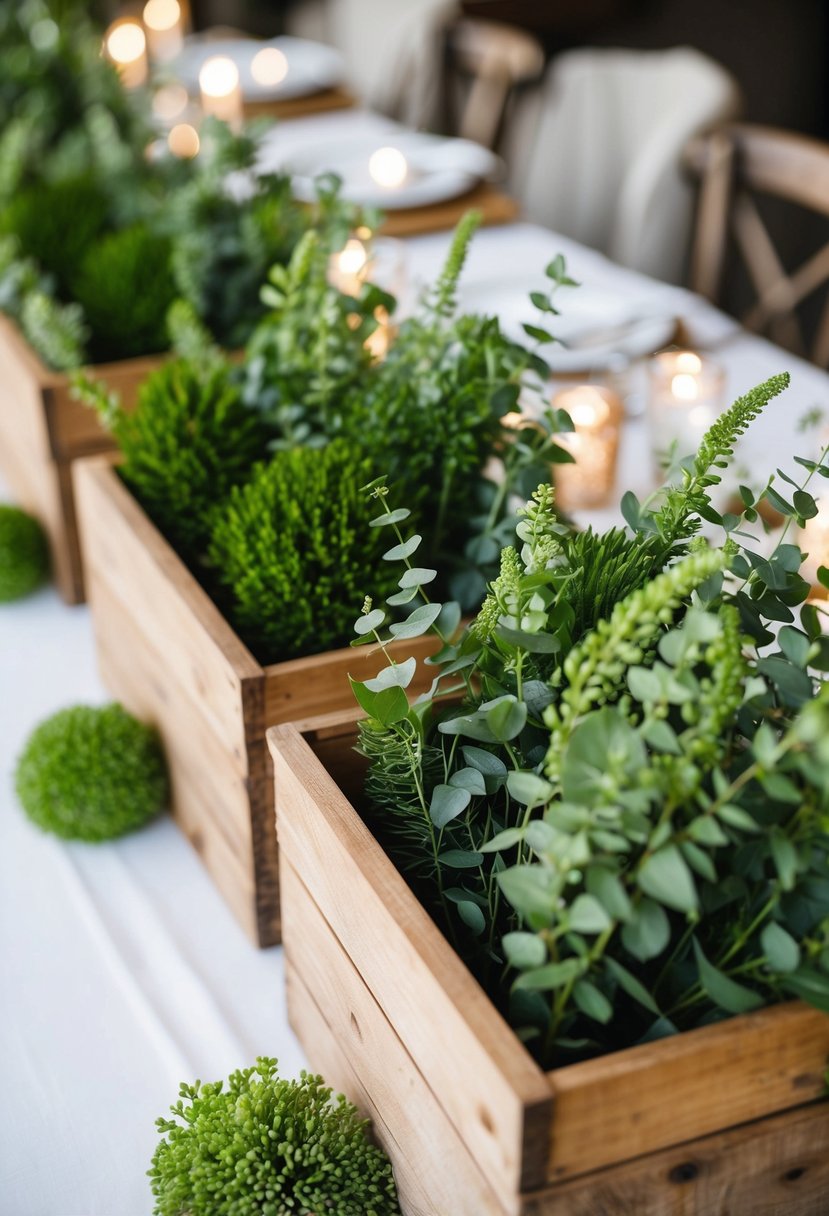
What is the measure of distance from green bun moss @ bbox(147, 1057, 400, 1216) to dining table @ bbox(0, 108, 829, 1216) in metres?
0.10

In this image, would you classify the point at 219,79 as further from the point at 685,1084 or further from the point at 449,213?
the point at 685,1084

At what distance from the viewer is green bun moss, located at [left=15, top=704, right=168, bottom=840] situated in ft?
2.89

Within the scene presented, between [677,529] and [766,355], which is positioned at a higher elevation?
[677,529]

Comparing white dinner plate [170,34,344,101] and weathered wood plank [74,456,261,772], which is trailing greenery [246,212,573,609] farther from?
white dinner plate [170,34,344,101]

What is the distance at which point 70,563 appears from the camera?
1.18 m

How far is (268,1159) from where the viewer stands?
0.58 meters

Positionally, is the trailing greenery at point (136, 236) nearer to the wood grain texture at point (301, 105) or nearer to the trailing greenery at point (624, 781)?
the trailing greenery at point (624, 781)

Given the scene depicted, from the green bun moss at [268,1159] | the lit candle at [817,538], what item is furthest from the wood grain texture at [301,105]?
the green bun moss at [268,1159]

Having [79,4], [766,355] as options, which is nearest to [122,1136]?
[766,355]

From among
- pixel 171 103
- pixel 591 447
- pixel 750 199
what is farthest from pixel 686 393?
pixel 171 103

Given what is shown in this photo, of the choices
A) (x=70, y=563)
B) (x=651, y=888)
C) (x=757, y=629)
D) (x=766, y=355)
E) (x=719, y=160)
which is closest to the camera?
(x=651, y=888)

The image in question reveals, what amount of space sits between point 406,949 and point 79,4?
226 centimetres

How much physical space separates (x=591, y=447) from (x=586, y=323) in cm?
31

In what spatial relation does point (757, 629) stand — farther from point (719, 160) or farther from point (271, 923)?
point (719, 160)
